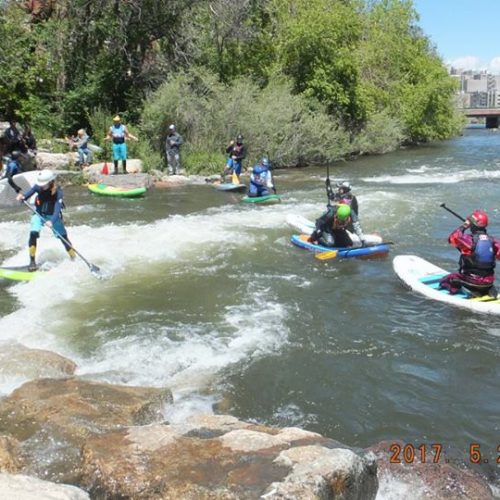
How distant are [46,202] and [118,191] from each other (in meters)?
6.72

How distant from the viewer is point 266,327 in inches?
269

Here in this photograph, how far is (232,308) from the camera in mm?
7469

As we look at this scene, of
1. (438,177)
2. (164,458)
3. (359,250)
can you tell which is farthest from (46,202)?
(438,177)

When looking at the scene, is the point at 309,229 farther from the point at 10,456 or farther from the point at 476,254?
the point at 10,456

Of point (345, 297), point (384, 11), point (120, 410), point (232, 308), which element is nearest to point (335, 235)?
point (345, 297)

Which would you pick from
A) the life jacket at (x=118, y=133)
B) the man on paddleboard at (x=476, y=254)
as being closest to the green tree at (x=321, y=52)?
the life jacket at (x=118, y=133)

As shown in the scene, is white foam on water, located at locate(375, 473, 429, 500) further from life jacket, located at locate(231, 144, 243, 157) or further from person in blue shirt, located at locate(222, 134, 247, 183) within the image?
life jacket, located at locate(231, 144, 243, 157)

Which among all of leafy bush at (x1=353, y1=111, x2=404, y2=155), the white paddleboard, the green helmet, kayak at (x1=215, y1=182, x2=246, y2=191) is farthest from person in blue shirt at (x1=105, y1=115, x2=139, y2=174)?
leafy bush at (x1=353, y1=111, x2=404, y2=155)

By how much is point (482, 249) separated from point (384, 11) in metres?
30.0

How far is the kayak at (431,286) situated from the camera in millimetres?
7117

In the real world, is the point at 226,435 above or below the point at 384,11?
below

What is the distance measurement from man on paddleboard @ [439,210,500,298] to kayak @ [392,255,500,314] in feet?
0.40

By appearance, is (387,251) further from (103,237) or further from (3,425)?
(3,425)

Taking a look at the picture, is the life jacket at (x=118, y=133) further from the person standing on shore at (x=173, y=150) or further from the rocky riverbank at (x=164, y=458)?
the rocky riverbank at (x=164, y=458)
